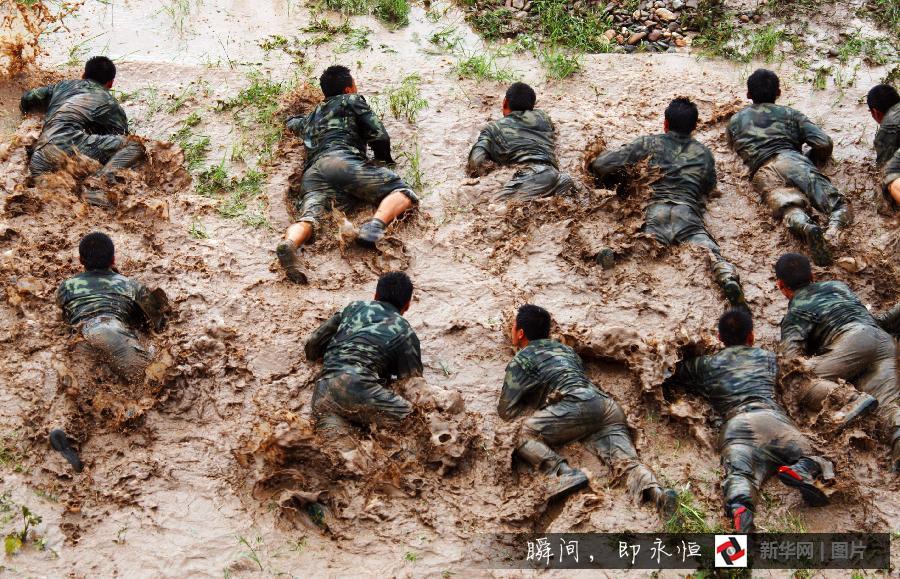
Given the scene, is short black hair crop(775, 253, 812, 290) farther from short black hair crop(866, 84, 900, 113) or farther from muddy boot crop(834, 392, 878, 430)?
short black hair crop(866, 84, 900, 113)

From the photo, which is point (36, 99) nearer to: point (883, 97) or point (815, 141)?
point (815, 141)

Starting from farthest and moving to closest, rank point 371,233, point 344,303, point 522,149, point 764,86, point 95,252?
point 764,86
point 522,149
point 371,233
point 344,303
point 95,252

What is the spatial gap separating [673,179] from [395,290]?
98.1 inches

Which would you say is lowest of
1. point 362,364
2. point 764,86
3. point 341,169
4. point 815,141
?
point 362,364

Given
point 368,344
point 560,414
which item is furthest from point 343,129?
point 560,414

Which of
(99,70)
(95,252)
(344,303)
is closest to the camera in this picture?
(95,252)

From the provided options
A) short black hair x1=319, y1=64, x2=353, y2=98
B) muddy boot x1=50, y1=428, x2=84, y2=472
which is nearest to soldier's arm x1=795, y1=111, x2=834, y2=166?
short black hair x1=319, y1=64, x2=353, y2=98

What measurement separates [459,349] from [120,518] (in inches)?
90.3

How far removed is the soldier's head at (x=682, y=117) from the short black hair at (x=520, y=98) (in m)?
1.11

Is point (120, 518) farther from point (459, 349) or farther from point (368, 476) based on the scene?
point (459, 349)

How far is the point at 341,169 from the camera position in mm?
7473

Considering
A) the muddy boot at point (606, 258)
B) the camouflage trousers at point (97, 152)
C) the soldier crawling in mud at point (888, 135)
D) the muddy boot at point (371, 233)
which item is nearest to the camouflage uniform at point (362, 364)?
the muddy boot at point (371, 233)

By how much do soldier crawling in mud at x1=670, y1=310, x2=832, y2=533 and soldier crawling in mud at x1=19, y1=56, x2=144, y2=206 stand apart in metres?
4.46

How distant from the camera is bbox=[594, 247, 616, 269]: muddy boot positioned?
695 cm
